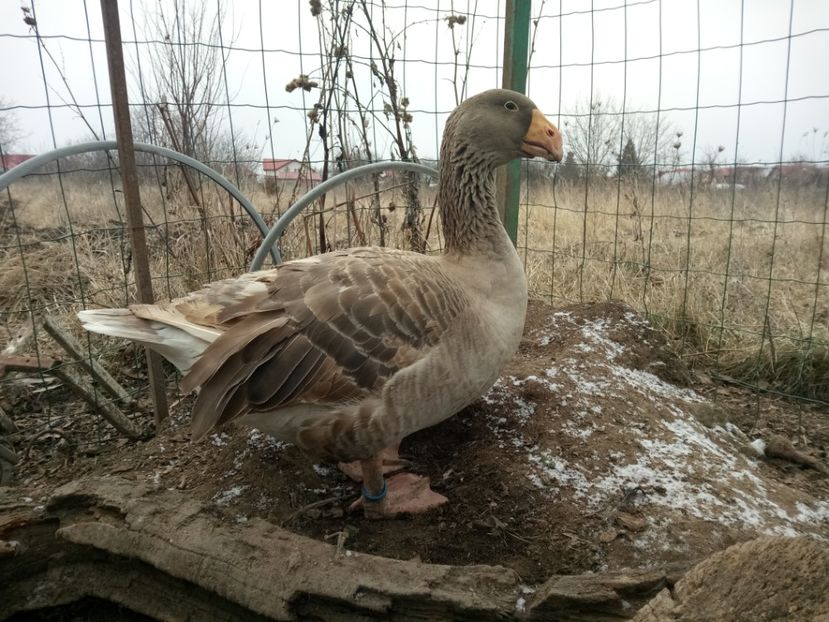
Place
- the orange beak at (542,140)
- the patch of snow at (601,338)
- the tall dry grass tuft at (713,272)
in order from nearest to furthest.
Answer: the orange beak at (542,140) → the patch of snow at (601,338) → the tall dry grass tuft at (713,272)

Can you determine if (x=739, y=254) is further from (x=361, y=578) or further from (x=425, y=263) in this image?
(x=361, y=578)

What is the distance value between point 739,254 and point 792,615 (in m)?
6.56

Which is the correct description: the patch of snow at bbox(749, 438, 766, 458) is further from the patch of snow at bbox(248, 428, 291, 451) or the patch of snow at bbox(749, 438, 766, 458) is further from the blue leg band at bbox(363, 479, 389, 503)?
the patch of snow at bbox(248, 428, 291, 451)

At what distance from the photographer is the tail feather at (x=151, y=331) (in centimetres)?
222

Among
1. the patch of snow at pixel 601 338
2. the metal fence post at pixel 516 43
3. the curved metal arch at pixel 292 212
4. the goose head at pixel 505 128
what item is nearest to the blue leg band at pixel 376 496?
the curved metal arch at pixel 292 212

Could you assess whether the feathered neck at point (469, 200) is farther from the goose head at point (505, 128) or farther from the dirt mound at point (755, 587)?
the dirt mound at point (755, 587)

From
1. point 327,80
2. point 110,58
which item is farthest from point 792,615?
point 327,80

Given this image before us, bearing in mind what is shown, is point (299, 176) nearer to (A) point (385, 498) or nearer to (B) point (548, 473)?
(A) point (385, 498)

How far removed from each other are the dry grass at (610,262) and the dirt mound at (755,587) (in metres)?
3.24

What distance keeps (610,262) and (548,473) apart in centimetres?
371

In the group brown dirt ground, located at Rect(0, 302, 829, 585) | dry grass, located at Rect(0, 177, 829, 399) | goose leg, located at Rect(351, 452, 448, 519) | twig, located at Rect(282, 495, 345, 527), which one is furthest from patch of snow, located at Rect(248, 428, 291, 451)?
dry grass, located at Rect(0, 177, 829, 399)

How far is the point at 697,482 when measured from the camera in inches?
98.9

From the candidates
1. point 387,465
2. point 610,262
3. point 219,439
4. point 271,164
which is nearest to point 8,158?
point 271,164

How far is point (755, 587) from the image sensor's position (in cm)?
124
